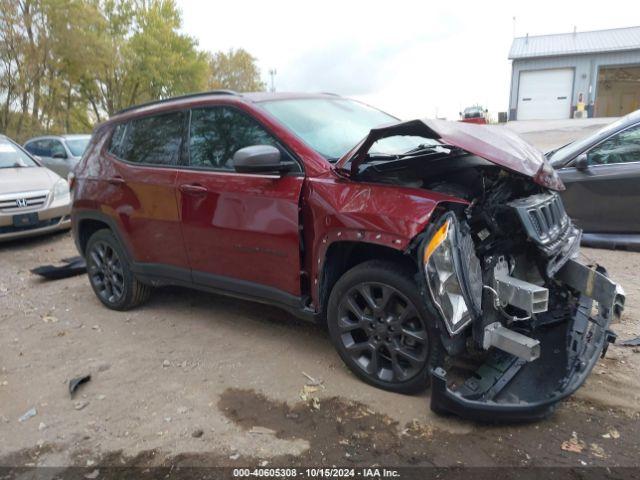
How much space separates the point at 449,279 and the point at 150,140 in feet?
9.43

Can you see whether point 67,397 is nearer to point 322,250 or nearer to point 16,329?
point 16,329

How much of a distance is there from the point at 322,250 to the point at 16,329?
310 centimetres

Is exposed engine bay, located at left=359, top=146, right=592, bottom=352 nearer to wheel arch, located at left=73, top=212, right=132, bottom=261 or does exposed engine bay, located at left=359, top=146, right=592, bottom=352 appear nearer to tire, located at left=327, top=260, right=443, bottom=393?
tire, located at left=327, top=260, right=443, bottom=393

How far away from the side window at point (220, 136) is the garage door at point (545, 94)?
3159 centimetres

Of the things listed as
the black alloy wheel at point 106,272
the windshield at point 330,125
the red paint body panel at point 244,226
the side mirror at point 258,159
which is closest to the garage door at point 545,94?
the windshield at point 330,125

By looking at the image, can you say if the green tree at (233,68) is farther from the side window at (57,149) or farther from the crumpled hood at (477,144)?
the crumpled hood at (477,144)

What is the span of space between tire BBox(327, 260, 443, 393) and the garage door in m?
32.1

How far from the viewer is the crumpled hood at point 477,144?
271 centimetres

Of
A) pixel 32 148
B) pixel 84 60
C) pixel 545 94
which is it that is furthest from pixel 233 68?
pixel 32 148

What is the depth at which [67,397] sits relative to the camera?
A: 3.31 m

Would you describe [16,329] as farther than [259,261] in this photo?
Yes

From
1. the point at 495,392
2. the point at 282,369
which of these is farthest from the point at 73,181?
the point at 495,392

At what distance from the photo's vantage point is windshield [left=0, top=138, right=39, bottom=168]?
8.18m

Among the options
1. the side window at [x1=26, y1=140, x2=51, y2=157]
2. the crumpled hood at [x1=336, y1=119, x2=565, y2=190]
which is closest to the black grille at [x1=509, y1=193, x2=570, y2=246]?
the crumpled hood at [x1=336, y1=119, x2=565, y2=190]
